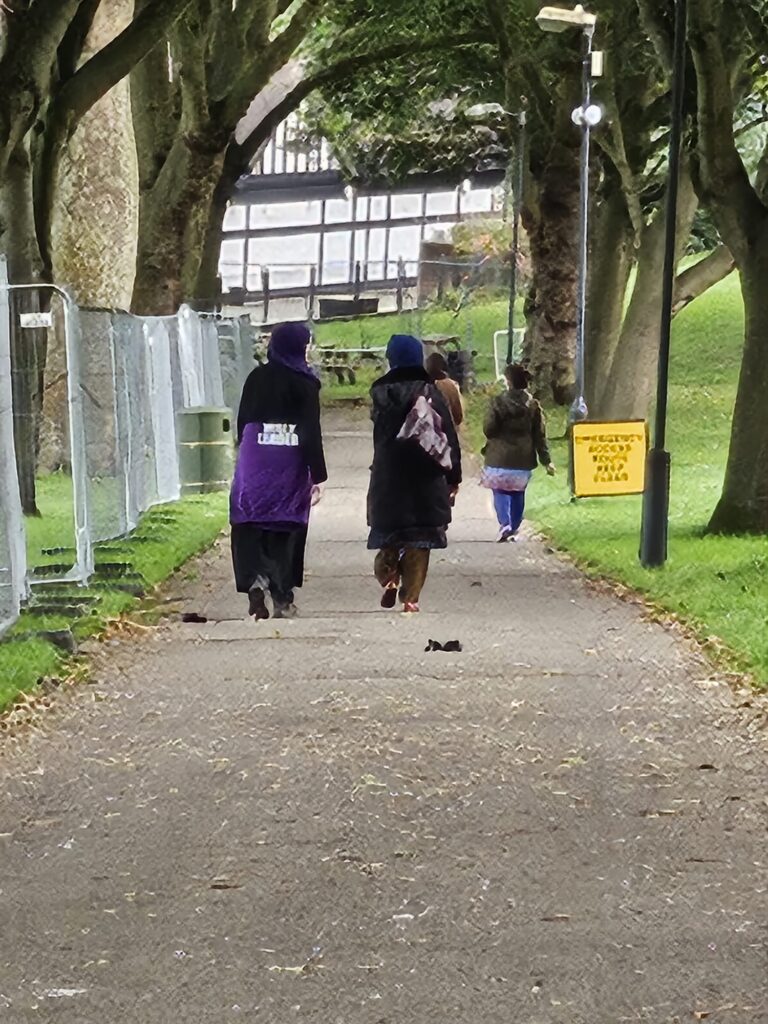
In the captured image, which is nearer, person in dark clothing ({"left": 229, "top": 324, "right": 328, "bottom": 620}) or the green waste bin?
person in dark clothing ({"left": 229, "top": 324, "right": 328, "bottom": 620})

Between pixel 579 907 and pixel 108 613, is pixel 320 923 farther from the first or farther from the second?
pixel 108 613

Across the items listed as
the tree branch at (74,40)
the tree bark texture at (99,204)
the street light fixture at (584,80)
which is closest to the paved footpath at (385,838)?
the tree branch at (74,40)

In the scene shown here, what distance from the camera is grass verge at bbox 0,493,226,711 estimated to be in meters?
10.5

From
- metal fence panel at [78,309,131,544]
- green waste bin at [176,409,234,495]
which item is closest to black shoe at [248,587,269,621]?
metal fence panel at [78,309,131,544]

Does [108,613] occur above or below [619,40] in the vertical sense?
below

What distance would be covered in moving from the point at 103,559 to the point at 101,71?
461cm

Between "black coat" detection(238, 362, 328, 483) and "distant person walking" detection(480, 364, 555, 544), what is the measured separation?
6.74 m

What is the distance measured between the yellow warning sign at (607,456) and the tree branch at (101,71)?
6.65 m

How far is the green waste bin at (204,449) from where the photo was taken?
80.5ft

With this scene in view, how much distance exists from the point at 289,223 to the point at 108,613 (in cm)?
6115

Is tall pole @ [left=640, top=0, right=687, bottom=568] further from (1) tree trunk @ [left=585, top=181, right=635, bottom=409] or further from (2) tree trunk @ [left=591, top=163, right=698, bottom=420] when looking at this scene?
(1) tree trunk @ [left=585, top=181, right=635, bottom=409]

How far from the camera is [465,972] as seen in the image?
552 centimetres

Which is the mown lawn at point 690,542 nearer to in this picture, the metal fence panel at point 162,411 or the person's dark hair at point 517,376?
the person's dark hair at point 517,376

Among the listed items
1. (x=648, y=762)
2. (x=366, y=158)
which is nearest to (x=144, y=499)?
(x=648, y=762)
